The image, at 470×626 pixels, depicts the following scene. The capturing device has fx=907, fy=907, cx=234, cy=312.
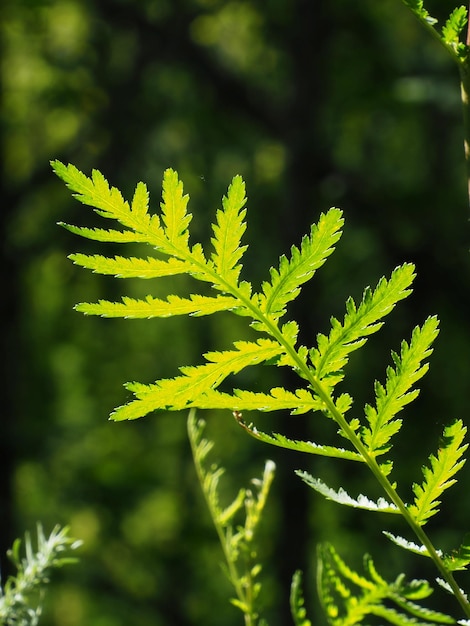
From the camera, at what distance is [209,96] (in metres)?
4.04

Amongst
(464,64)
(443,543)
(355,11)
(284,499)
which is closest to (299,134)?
(355,11)

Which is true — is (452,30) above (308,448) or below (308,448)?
above

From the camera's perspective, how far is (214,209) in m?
4.03

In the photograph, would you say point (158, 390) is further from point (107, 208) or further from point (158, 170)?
point (158, 170)

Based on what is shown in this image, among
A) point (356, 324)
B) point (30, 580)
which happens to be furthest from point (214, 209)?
point (356, 324)

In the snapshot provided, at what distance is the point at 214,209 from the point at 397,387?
12.4 ft

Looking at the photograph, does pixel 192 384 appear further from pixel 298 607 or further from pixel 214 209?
pixel 214 209

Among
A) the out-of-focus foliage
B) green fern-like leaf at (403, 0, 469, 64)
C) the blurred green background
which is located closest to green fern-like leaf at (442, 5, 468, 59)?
green fern-like leaf at (403, 0, 469, 64)

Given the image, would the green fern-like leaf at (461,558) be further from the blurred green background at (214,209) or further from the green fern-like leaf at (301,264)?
the blurred green background at (214,209)

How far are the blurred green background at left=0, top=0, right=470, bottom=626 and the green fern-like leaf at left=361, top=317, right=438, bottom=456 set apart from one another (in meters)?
2.46

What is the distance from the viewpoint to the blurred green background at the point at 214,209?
3.37 m

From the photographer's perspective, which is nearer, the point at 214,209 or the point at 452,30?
the point at 452,30

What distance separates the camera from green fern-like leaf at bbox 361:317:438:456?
11.6 inches

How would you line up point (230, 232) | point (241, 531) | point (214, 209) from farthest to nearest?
point (214, 209) → point (241, 531) → point (230, 232)
